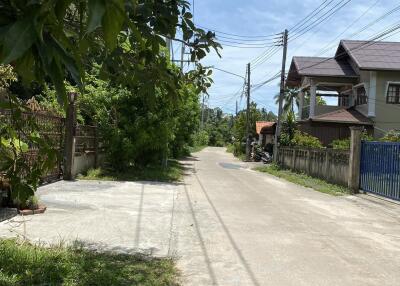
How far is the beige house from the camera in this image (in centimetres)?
2940

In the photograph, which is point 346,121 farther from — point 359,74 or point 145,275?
point 145,275

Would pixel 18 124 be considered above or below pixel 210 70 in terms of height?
below

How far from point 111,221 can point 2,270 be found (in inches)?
154

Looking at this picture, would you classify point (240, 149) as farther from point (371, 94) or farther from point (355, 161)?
point (355, 161)

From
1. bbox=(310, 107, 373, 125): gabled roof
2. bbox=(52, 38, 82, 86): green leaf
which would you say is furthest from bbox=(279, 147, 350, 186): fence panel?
bbox=(52, 38, 82, 86): green leaf

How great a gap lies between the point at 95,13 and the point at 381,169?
49.9 feet

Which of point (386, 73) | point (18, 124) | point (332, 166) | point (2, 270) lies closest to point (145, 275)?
point (2, 270)

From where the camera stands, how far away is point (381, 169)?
1534 centimetres

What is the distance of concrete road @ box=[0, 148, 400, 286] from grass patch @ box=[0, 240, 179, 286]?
1.31ft

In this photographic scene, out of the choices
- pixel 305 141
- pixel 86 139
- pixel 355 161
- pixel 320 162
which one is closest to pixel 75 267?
pixel 86 139

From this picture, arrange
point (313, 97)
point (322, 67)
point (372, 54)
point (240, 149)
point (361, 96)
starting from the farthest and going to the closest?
1. point (240, 149)
2. point (322, 67)
3. point (313, 97)
4. point (361, 96)
5. point (372, 54)

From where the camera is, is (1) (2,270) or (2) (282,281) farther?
(2) (282,281)

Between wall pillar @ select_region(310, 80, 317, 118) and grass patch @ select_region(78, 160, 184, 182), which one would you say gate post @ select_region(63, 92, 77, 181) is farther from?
wall pillar @ select_region(310, 80, 317, 118)

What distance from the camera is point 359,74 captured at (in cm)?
3131
